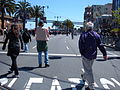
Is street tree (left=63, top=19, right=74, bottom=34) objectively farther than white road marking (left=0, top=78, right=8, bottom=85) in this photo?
Yes

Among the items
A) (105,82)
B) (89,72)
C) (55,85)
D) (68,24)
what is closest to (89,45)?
(89,72)

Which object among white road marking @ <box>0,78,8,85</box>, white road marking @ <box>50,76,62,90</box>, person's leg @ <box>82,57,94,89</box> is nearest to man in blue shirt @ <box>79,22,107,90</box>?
person's leg @ <box>82,57,94,89</box>

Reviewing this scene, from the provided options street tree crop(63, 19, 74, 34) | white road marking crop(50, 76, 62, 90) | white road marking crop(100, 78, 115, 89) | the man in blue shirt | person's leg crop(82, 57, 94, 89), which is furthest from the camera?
street tree crop(63, 19, 74, 34)

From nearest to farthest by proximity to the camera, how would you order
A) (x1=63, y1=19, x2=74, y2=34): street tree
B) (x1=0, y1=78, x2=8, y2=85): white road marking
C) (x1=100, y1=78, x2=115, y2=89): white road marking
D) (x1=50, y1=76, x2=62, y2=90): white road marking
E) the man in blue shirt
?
the man in blue shirt
(x1=50, y1=76, x2=62, y2=90): white road marking
(x1=100, y1=78, x2=115, y2=89): white road marking
(x1=0, y1=78, x2=8, y2=85): white road marking
(x1=63, y1=19, x2=74, y2=34): street tree

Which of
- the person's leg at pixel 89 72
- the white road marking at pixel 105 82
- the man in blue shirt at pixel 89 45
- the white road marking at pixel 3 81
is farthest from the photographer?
the white road marking at pixel 3 81

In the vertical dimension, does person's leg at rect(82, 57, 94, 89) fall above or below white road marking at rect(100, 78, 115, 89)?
above

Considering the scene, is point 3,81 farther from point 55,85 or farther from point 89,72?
point 89,72

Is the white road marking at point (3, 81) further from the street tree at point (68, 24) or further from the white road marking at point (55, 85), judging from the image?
the street tree at point (68, 24)

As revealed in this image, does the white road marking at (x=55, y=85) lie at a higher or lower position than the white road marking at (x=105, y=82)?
higher

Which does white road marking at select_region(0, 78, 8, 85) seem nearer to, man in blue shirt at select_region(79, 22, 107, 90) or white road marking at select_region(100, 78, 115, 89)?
man in blue shirt at select_region(79, 22, 107, 90)

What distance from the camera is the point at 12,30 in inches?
335

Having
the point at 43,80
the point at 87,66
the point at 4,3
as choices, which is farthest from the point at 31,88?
the point at 4,3

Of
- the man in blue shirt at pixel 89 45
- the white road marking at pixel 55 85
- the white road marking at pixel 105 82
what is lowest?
the white road marking at pixel 105 82

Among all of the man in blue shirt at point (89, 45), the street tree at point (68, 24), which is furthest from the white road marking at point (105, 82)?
the street tree at point (68, 24)
